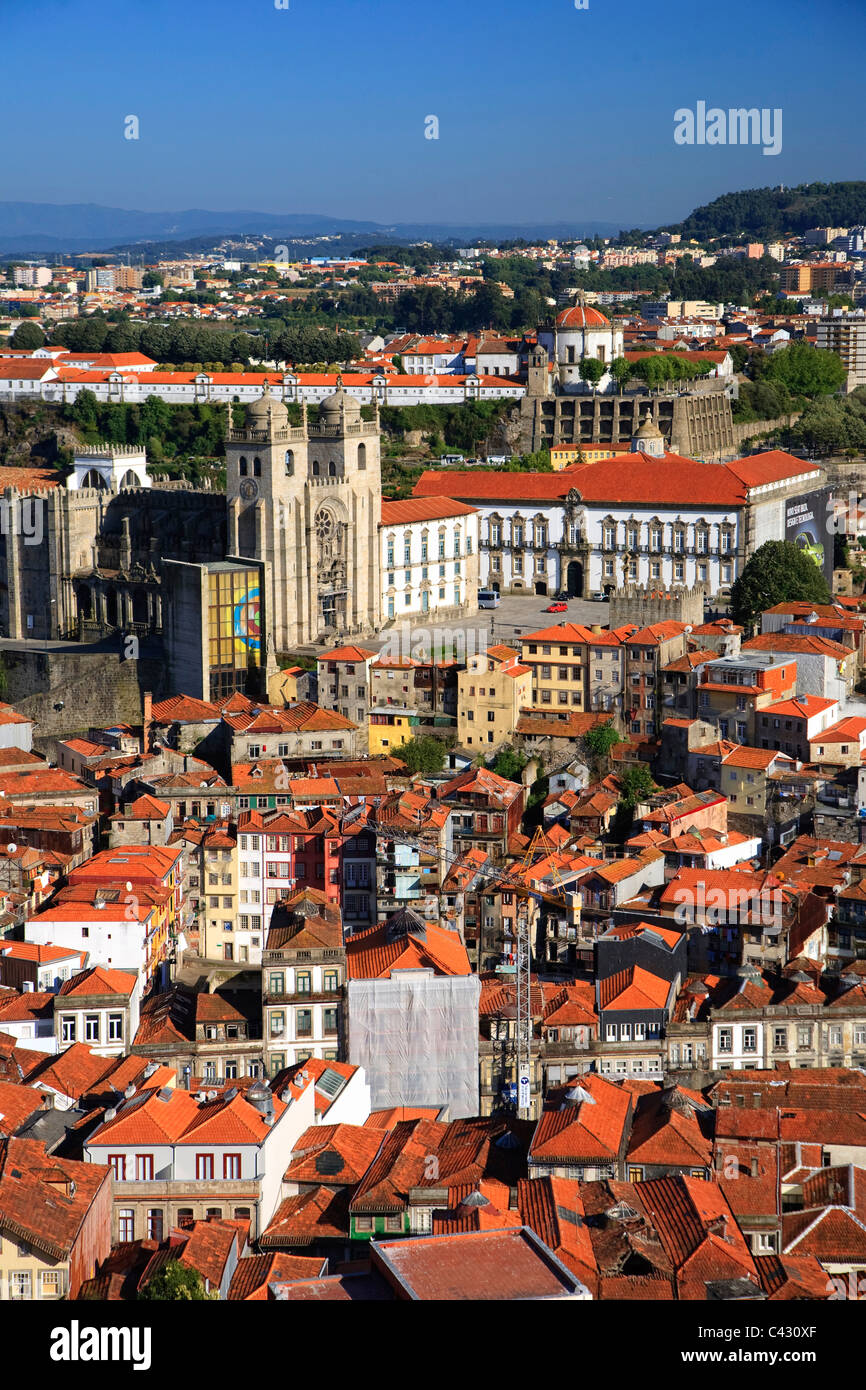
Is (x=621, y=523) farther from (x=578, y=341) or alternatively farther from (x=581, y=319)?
(x=581, y=319)

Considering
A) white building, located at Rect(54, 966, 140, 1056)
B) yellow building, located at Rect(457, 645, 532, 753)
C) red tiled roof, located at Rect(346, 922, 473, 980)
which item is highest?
yellow building, located at Rect(457, 645, 532, 753)

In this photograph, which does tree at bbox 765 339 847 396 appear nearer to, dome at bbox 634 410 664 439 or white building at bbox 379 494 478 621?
dome at bbox 634 410 664 439

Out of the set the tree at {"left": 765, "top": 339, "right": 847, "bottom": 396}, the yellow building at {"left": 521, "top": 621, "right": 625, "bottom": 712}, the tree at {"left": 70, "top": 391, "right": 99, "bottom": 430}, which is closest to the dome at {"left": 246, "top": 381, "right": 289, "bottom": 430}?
the yellow building at {"left": 521, "top": 621, "right": 625, "bottom": 712}

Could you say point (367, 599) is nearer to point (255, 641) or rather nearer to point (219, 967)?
point (255, 641)

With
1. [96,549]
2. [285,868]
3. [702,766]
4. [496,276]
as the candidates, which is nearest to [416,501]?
[96,549]

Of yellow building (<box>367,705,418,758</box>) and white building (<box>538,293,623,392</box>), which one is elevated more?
white building (<box>538,293,623,392</box>)

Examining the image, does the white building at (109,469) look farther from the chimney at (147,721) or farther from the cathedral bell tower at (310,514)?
the chimney at (147,721)

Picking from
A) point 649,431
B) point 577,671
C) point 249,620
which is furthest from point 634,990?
point 649,431
